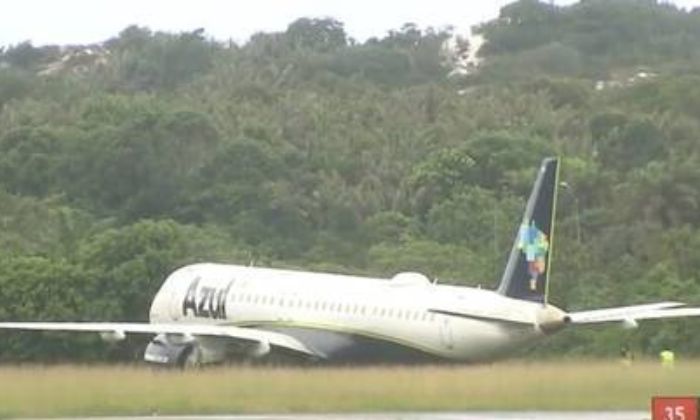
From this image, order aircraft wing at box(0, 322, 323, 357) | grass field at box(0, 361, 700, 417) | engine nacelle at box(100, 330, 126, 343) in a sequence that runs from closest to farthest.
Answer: grass field at box(0, 361, 700, 417) < aircraft wing at box(0, 322, 323, 357) < engine nacelle at box(100, 330, 126, 343)

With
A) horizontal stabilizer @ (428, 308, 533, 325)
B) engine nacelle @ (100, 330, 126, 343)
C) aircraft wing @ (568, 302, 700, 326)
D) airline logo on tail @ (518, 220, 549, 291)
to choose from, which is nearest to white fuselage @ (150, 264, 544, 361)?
horizontal stabilizer @ (428, 308, 533, 325)

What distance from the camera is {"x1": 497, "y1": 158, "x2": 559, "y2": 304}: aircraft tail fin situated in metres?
51.9

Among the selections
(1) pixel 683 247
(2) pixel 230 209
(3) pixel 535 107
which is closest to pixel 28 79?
(3) pixel 535 107

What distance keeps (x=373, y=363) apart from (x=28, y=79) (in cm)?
11614

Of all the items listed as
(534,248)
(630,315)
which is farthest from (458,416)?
(630,315)

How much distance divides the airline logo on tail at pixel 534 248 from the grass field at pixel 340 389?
2534mm

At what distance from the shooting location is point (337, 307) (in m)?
56.1

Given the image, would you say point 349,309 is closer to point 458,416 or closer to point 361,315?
point 361,315

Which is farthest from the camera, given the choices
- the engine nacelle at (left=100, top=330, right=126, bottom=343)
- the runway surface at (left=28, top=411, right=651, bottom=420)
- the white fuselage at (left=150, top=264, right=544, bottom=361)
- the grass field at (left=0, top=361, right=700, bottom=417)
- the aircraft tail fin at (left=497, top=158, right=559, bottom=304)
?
the engine nacelle at (left=100, top=330, right=126, bottom=343)

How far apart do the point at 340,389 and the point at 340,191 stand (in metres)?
61.5

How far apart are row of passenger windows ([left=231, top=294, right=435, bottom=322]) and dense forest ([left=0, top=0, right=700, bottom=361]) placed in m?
4.79

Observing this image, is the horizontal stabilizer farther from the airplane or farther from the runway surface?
the runway surface

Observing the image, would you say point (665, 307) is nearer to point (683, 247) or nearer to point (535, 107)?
point (683, 247)

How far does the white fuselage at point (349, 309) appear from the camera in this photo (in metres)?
52.1
